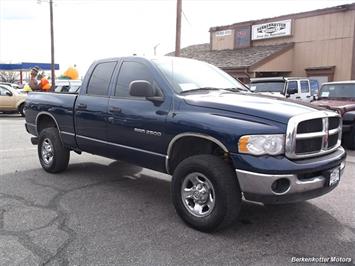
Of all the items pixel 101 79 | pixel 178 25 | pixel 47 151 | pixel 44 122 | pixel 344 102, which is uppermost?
pixel 178 25

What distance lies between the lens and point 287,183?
12.1 ft

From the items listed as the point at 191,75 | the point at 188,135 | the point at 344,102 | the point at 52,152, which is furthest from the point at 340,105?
the point at 52,152

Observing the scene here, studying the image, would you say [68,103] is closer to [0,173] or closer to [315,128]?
[0,173]

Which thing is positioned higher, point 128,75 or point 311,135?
point 128,75

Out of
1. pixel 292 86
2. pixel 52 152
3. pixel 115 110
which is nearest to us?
pixel 115 110

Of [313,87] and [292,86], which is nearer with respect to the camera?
[292,86]

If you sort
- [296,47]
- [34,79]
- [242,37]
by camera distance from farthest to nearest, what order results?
[242,37], [296,47], [34,79]

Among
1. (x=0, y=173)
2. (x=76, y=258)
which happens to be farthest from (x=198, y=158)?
(x=0, y=173)

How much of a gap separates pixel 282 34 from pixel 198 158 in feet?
74.5

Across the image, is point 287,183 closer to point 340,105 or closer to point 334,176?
point 334,176

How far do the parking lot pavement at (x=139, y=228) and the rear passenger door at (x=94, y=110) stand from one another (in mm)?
685

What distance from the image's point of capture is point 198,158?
13.5 feet

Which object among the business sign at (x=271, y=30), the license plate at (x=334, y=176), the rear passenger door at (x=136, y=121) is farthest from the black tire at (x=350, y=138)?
the business sign at (x=271, y=30)

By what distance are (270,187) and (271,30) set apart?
23597 mm
